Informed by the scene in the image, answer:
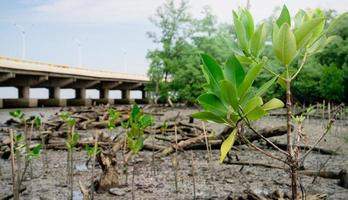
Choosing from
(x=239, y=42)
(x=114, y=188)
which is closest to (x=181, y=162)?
(x=114, y=188)

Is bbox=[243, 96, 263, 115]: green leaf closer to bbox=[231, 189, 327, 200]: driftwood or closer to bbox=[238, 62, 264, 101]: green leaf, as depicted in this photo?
bbox=[238, 62, 264, 101]: green leaf

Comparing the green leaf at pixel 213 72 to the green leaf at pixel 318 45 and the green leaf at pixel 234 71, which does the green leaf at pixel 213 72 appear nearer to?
the green leaf at pixel 234 71

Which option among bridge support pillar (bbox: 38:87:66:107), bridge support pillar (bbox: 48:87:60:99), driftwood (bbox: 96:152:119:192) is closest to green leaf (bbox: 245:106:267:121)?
driftwood (bbox: 96:152:119:192)

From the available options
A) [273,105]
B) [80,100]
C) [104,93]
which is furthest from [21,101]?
[273,105]

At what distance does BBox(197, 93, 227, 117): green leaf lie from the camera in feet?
4.07

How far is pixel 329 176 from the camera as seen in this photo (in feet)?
12.8

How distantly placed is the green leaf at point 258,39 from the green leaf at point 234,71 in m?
0.20

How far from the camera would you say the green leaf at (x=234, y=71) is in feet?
4.05

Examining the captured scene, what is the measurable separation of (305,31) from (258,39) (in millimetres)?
166

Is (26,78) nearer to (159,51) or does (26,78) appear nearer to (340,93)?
(159,51)

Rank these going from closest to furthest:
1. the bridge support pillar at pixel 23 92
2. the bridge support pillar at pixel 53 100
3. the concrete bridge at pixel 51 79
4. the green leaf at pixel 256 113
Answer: the green leaf at pixel 256 113 → the concrete bridge at pixel 51 79 → the bridge support pillar at pixel 23 92 → the bridge support pillar at pixel 53 100

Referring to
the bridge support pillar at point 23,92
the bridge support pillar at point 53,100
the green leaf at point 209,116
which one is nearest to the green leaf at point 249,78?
the green leaf at point 209,116

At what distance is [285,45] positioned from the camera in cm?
126

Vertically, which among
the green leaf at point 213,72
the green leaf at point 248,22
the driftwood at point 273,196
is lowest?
the driftwood at point 273,196
